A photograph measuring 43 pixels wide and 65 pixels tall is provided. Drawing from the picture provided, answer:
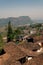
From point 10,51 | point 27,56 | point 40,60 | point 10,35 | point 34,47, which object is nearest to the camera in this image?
point 40,60

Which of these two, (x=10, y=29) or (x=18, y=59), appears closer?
(x=18, y=59)

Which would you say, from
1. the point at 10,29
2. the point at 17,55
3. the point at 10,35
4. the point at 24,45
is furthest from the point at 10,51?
the point at 10,29

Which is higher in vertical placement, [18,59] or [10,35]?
[18,59]

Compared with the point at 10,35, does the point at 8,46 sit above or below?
above

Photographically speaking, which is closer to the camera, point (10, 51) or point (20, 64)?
point (20, 64)

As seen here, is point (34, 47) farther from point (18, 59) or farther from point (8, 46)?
point (18, 59)

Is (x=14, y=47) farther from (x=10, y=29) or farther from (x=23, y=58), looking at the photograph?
(x=10, y=29)

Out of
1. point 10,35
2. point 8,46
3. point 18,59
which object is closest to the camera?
point 18,59

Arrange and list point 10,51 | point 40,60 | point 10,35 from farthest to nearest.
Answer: point 10,35
point 10,51
point 40,60


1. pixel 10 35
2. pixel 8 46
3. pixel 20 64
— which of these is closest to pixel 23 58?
pixel 20 64
